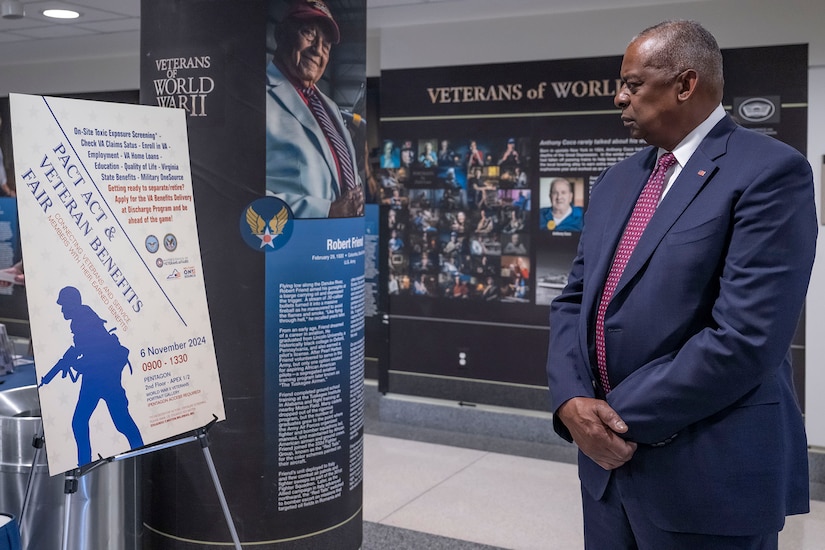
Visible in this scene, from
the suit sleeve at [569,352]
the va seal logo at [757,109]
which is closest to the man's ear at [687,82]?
the suit sleeve at [569,352]

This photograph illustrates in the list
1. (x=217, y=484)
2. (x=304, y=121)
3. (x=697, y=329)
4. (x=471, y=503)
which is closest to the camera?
(x=697, y=329)

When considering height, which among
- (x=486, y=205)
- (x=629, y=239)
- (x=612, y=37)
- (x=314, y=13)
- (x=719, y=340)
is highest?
(x=612, y=37)

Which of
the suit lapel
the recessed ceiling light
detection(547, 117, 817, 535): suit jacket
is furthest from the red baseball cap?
the recessed ceiling light

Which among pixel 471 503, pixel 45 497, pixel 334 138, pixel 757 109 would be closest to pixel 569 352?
pixel 334 138

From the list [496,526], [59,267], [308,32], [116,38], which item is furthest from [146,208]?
[116,38]

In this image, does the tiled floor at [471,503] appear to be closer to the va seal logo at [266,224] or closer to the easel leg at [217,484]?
the easel leg at [217,484]

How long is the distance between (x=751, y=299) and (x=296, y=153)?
162 cm

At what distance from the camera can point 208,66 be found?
2.71 metres

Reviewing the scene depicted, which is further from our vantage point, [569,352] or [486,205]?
[486,205]

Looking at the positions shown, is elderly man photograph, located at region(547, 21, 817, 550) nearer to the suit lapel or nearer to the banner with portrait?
the suit lapel

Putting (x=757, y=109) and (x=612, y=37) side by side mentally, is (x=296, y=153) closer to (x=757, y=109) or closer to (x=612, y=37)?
(x=612, y=37)

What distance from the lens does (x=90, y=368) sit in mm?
2221

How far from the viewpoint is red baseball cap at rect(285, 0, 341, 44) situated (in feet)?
8.96

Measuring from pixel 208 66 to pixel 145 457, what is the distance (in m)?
1.35
